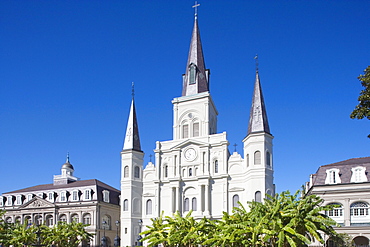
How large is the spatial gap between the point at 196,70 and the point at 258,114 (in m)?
13.6

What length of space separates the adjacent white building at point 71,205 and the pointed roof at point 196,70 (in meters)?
21.3

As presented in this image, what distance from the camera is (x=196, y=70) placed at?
6281 cm

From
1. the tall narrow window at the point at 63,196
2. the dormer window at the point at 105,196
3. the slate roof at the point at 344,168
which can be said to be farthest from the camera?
the tall narrow window at the point at 63,196

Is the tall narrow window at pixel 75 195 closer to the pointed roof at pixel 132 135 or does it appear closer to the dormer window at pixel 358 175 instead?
the pointed roof at pixel 132 135

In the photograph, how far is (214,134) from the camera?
5841 cm

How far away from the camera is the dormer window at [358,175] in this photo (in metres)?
46.1

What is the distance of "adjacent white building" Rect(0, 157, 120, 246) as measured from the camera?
214 feet

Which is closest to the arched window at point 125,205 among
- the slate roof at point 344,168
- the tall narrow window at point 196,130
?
the tall narrow window at point 196,130

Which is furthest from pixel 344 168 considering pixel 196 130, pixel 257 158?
pixel 196 130

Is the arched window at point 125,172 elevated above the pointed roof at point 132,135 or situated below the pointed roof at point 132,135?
below

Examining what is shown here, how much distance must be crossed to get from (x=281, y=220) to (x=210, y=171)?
28303mm

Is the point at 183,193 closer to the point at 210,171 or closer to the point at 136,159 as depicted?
the point at 210,171

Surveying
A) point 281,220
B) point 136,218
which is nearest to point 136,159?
point 136,218

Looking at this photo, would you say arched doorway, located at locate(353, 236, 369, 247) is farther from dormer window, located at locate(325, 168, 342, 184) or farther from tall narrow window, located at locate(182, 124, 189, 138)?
tall narrow window, located at locate(182, 124, 189, 138)
